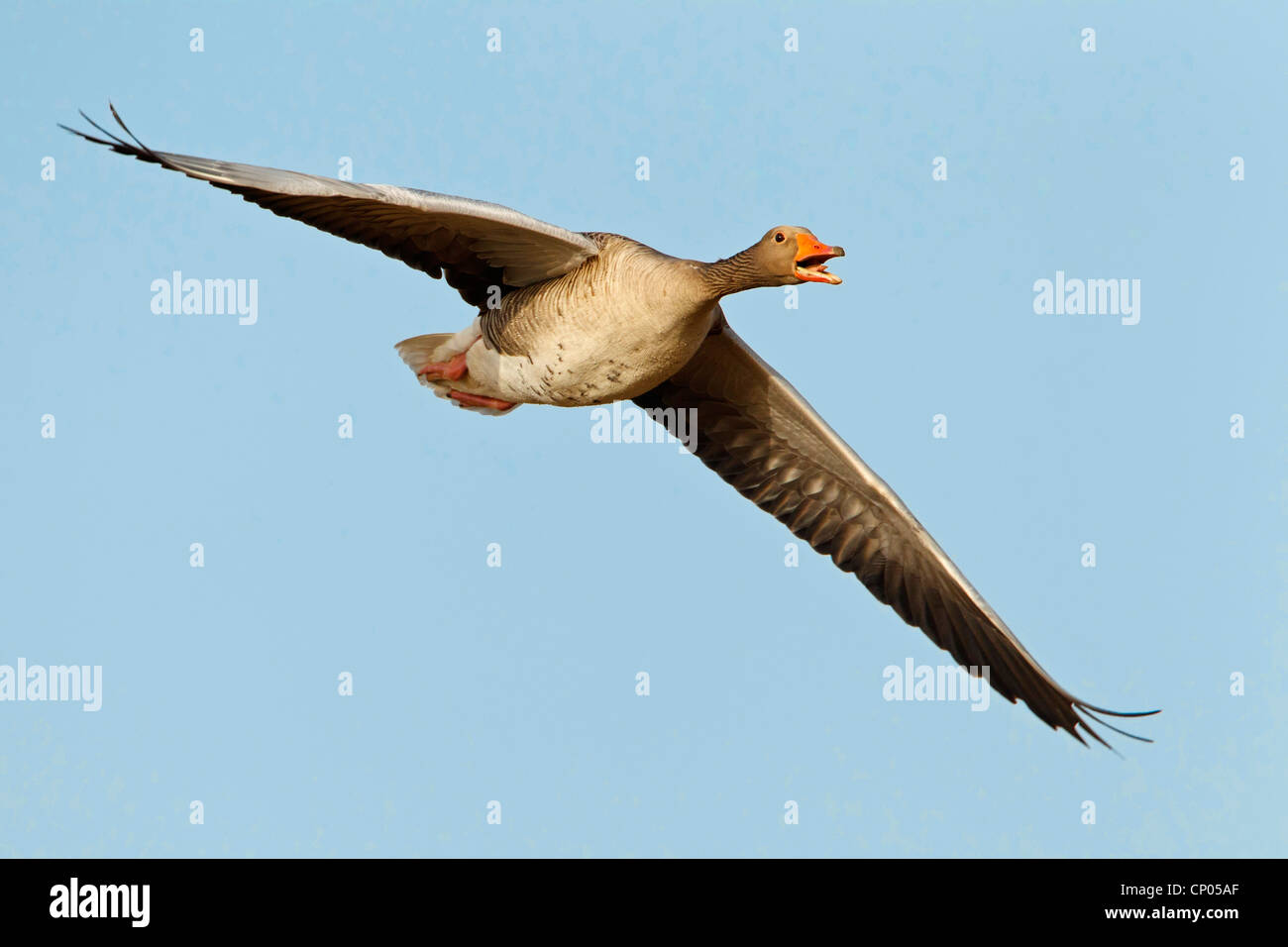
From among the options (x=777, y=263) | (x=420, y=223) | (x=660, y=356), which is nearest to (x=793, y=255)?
(x=777, y=263)

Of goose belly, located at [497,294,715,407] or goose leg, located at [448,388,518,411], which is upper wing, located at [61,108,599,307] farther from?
goose leg, located at [448,388,518,411]

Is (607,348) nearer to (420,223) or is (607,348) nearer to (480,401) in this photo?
(420,223)

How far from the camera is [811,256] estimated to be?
9172 mm

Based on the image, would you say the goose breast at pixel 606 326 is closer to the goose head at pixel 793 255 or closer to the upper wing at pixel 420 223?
the upper wing at pixel 420 223

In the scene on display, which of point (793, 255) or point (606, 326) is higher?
point (793, 255)

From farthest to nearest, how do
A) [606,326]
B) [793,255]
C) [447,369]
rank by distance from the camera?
[447,369]
[606,326]
[793,255]

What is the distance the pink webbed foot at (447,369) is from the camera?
1116cm

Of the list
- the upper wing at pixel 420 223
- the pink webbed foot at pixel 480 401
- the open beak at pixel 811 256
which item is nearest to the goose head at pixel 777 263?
the open beak at pixel 811 256

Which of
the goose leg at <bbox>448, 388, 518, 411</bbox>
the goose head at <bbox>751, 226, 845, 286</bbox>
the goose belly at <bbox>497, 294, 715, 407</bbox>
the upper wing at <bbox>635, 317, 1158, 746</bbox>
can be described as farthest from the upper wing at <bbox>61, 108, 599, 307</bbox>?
the upper wing at <bbox>635, 317, 1158, 746</bbox>

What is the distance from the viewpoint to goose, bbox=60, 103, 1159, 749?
30.2 feet

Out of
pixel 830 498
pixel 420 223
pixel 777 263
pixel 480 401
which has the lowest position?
pixel 830 498

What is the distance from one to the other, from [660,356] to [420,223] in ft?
5.97

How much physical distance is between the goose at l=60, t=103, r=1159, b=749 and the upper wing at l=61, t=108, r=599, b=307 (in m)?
0.01

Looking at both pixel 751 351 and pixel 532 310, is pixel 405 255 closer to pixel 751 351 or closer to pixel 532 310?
pixel 532 310
